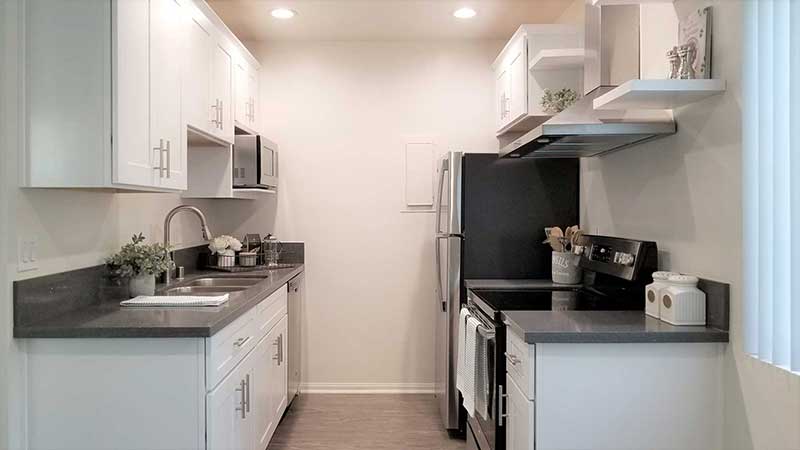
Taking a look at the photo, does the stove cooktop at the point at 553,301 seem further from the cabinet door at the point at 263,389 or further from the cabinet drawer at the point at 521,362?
the cabinet door at the point at 263,389

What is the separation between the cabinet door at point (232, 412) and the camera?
202 centimetres

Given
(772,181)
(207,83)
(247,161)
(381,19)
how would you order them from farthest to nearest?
(381,19) < (247,161) < (207,83) < (772,181)

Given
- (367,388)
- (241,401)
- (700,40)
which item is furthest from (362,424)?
(700,40)

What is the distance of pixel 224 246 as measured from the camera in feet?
12.1

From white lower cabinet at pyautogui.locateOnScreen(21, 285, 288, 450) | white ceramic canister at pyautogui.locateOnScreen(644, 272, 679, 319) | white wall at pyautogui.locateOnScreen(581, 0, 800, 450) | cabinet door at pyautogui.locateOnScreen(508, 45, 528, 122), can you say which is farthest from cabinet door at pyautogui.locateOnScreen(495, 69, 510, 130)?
white lower cabinet at pyautogui.locateOnScreen(21, 285, 288, 450)

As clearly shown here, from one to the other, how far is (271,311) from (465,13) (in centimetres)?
228

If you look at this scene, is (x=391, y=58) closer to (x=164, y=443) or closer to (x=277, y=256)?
(x=277, y=256)

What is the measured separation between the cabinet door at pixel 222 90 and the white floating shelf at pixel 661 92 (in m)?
2.05

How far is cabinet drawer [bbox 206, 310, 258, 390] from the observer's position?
2002mm

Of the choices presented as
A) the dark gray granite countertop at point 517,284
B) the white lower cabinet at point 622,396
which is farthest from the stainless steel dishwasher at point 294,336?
the white lower cabinet at point 622,396

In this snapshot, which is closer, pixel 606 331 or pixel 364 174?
pixel 606 331

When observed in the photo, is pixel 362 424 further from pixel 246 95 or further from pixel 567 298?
pixel 246 95

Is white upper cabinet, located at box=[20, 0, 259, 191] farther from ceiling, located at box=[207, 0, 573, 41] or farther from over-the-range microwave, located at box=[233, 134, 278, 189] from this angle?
ceiling, located at box=[207, 0, 573, 41]

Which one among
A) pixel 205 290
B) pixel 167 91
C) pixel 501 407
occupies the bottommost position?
pixel 501 407
